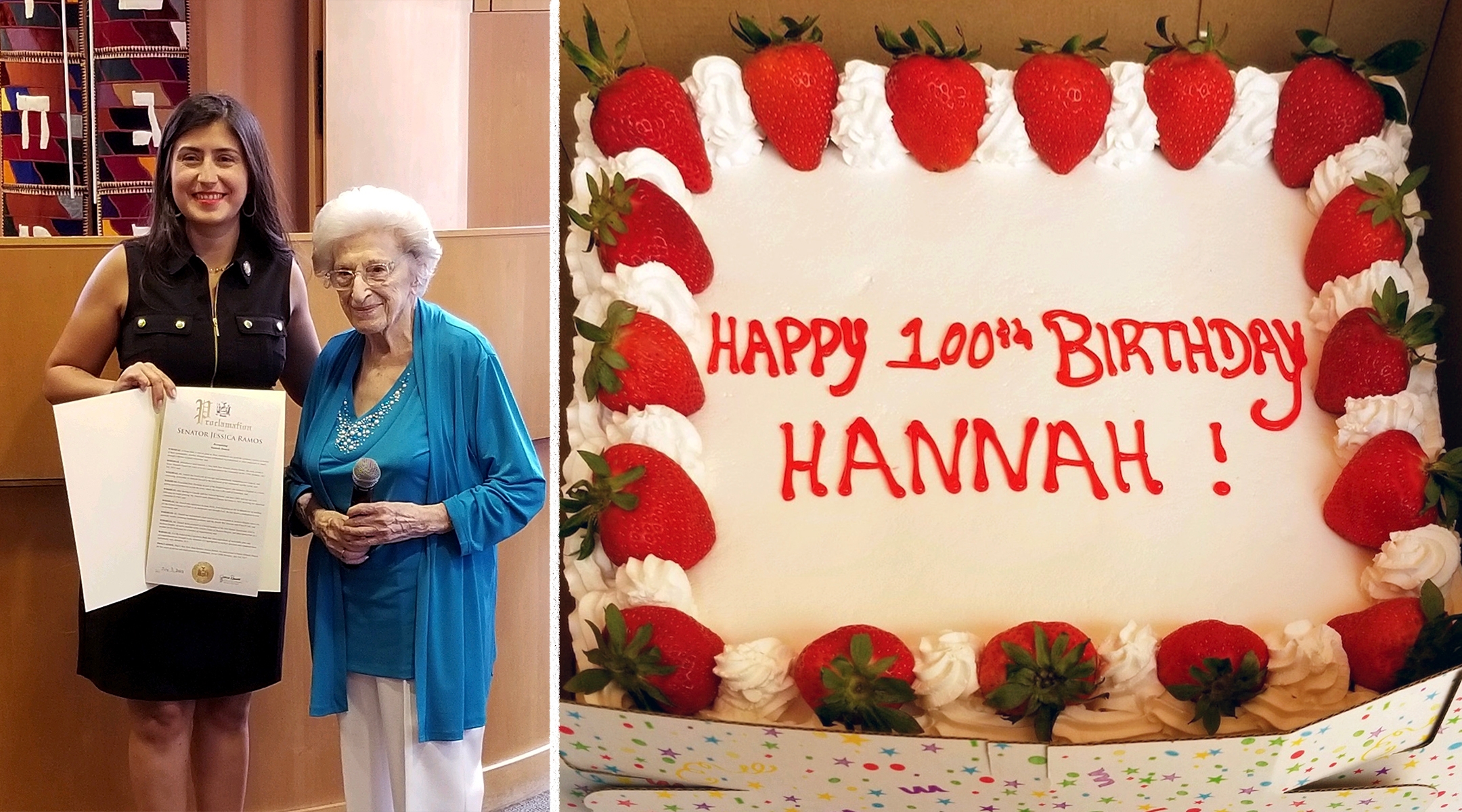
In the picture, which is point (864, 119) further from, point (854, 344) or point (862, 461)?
point (862, 461)

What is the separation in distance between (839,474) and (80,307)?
4.10 ft

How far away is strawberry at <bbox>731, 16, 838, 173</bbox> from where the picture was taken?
145 cm

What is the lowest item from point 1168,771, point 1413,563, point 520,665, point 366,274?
point 520,665

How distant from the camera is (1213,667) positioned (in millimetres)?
1291

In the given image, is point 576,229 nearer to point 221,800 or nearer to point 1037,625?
point 1037,625

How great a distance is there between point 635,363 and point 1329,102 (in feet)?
3.19

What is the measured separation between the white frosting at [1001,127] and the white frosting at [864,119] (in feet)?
0.41

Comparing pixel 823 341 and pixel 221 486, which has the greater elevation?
pixel 823 341

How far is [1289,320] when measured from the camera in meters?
1.46

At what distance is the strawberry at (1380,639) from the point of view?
4.37 ft

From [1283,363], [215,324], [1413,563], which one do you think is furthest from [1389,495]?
[215,324]

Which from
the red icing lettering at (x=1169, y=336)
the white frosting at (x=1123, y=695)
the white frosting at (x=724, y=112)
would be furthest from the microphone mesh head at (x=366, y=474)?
the red icing lettering at (x=1169, y=336)

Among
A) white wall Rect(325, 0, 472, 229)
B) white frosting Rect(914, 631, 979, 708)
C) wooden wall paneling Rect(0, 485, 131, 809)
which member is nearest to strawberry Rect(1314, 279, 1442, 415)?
white frosting Rect(914, 631, 979, 708)

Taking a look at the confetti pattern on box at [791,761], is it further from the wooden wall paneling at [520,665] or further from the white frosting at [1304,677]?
the wooden wall paneling at [520,665]
